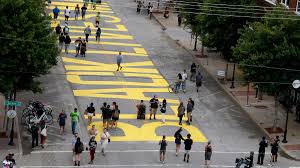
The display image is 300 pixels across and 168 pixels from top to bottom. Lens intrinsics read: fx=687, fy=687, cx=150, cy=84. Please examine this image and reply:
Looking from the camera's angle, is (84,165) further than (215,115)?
No

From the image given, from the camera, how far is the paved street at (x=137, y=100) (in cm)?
3275

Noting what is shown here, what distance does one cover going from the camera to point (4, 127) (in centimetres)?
3472

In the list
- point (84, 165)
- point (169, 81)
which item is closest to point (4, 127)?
point (84, 165)

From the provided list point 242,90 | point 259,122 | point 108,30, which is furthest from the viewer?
point 108,30

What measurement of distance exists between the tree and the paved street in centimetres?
263

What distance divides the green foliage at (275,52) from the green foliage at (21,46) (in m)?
10.9

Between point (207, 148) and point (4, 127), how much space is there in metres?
10.5

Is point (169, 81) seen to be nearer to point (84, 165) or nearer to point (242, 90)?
point (242, 90)

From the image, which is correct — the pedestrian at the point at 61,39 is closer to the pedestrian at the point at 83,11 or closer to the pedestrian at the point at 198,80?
the pedestrian at the point at 198,80

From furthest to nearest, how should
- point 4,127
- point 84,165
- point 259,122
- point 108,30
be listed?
point 108,30 < point 259,122 < point 4,127 < point 84,165

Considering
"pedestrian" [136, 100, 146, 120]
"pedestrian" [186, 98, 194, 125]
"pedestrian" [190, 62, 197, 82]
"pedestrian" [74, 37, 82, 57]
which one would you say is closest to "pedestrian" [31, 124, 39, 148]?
"pedestrian" [136, 100, 146, 120]

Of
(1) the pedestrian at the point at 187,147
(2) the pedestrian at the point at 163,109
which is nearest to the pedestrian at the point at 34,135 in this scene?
(1) the pedestrian at the point at 187,147

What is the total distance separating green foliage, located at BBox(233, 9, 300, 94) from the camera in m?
36.3

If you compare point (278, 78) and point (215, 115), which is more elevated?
point (278, 78)
